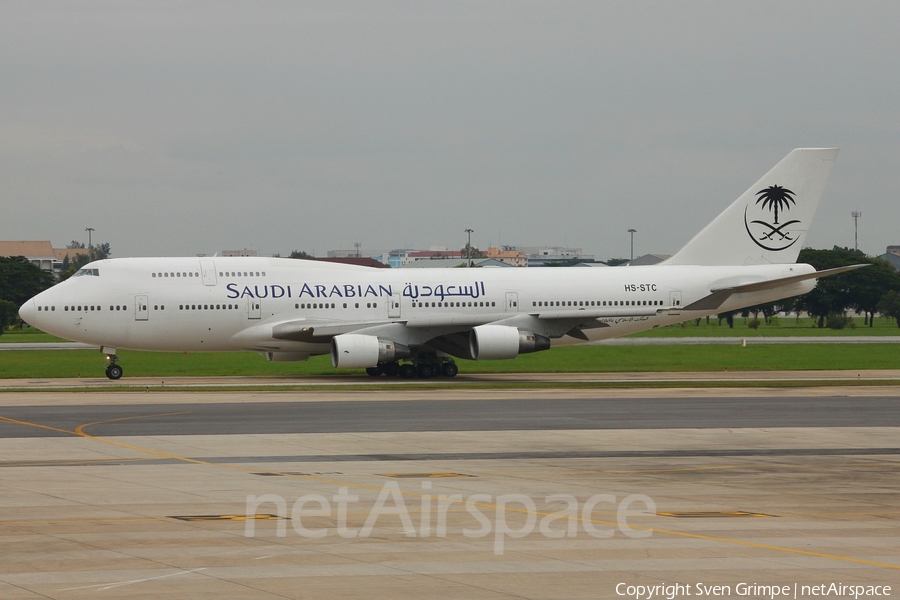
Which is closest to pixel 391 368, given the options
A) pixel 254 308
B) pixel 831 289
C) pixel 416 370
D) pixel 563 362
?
pixel 416 370

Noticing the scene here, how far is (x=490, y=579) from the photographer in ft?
36.9

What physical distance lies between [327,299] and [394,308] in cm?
261

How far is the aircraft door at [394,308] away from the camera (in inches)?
1699

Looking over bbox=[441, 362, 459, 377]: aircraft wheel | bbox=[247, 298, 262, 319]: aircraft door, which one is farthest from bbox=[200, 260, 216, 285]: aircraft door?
bbox=[441, 362, 459, 377]: aircraft wheel

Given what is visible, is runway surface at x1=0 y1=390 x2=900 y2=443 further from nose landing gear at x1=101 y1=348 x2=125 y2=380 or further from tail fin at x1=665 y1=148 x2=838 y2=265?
tail fin at x1=665 y1=148 x2=838 y2=265

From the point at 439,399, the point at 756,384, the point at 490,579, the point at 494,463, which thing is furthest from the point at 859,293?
the point at 490,579

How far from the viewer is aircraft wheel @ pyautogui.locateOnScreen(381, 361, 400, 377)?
43.8 m

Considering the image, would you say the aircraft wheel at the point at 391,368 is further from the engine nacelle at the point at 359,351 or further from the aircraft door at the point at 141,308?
the aircraft door at the point at 141,308

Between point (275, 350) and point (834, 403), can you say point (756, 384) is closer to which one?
point (834, 403)

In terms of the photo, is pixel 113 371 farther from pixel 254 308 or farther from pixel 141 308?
pixel 254 308

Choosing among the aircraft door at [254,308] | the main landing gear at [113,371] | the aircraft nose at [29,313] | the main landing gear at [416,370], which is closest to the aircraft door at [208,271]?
the aircraft door at [254,308]

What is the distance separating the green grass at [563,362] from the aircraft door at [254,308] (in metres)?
4.14

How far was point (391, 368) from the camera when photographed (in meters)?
44.0

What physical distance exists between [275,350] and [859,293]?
99.3 m
